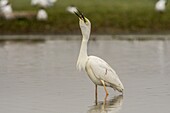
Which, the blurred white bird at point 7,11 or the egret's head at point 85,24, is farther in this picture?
the blurred white bird at point 7,11

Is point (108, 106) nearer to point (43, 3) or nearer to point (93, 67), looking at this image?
point (93, 67)

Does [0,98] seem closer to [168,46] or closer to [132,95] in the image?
[132,95]

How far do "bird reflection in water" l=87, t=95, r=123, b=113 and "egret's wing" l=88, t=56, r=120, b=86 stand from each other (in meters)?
0.37

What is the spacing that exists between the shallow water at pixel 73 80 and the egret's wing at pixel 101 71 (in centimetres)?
36

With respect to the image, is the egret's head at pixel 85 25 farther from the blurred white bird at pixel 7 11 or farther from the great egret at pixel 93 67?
the blurred white bird at pixel 7 11

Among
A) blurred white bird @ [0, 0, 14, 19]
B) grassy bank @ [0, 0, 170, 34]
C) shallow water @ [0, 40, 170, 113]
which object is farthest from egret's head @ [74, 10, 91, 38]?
blurred white bird @ [0, 0, 14, 19]

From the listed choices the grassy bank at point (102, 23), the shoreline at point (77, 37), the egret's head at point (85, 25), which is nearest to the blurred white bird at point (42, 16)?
the grassy bank at point (102, 23)

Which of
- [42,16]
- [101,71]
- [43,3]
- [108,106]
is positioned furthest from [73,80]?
[43,3]

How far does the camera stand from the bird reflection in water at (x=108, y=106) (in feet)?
40.8

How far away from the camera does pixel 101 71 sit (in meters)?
13.9

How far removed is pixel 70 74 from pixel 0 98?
14.1 feet

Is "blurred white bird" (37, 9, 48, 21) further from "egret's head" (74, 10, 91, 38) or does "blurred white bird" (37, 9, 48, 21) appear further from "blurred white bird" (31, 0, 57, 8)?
"egret's head" (74, 10, 91, 38)

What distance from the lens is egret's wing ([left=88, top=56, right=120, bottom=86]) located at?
13.8m

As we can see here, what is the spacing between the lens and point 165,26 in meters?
33.7
